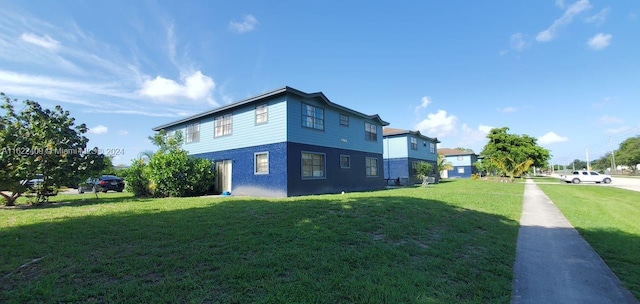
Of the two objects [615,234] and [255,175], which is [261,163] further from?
[615,234]

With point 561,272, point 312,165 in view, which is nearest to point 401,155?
point 312,165

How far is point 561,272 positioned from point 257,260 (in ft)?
16.0

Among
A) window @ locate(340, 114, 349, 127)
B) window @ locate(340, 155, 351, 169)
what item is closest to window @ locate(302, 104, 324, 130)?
window @ locate(340, 114, 349, 127)

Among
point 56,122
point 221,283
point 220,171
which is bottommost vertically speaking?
point 221,283

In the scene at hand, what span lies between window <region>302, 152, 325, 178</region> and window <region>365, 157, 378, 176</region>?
5.61 m

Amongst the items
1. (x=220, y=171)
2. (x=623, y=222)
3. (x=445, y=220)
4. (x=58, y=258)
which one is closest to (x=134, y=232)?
(x=58, y=258)

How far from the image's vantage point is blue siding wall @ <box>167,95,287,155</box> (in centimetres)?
1504

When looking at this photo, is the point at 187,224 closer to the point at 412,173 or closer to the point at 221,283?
the point at 221,283

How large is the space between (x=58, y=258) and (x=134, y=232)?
1647 mm

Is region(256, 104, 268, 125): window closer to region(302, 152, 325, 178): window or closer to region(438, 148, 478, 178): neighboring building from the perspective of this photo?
region(302, 152, 325, 178): window

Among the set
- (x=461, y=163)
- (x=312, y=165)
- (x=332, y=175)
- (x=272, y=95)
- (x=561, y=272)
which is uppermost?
(x=272, y=95)

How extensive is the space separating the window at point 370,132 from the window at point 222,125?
9785 mm

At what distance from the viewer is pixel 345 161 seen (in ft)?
63.0

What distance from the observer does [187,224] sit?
6.92 meters
